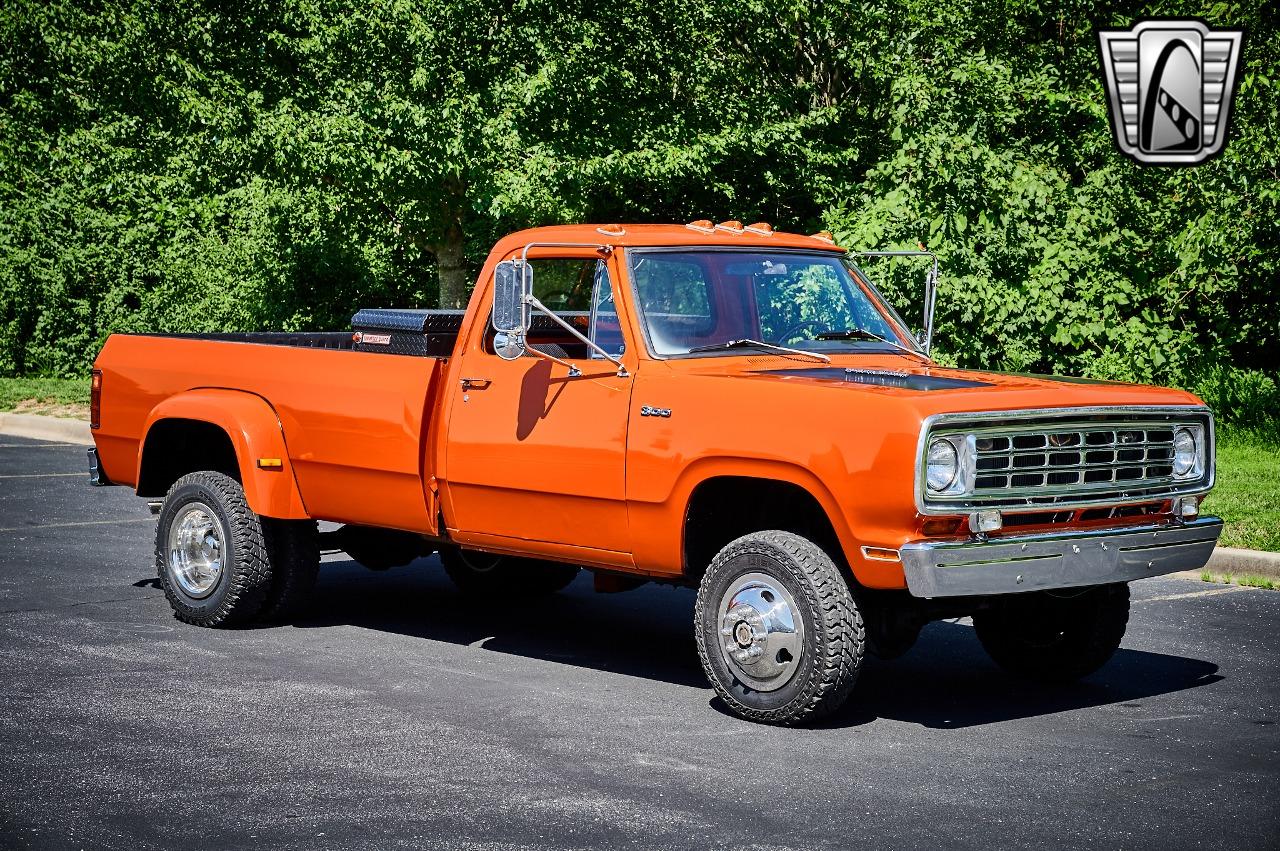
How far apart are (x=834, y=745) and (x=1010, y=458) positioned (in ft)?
4.42

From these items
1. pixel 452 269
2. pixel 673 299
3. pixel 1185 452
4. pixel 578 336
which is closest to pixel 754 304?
pixel 673 299

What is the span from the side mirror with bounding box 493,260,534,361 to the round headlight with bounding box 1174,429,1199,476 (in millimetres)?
2946

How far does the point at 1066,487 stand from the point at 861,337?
1.61m

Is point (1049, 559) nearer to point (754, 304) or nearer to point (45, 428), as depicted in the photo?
point (754, 304)

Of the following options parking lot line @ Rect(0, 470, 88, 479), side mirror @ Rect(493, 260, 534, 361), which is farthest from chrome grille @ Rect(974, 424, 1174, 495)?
parking lot line @ Rect(0, 470, 88, 479)

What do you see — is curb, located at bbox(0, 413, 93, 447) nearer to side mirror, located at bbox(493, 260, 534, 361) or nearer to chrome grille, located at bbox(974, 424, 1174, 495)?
side mirror, located at bbox(493, 260, 534, 361)

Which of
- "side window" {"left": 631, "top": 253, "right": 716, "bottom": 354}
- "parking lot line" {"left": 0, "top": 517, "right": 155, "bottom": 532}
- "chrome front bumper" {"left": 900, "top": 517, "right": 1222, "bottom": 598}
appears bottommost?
"parking lot line" {"left": 0, "top": 517, "right": 155, "bottom": 532}

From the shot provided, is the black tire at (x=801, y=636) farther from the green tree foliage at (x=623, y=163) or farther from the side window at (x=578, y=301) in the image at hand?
the green tree foliage at (x=623, y=163)

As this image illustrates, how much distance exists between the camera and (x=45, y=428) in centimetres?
2022

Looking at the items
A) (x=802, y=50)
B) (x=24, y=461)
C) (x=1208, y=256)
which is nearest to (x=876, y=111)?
(x=802, y=50)

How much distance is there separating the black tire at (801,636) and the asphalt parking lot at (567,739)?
140 millimetres

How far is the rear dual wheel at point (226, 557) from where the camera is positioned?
8922mm

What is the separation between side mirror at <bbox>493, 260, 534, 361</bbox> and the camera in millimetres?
7613

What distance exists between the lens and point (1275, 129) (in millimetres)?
18188
